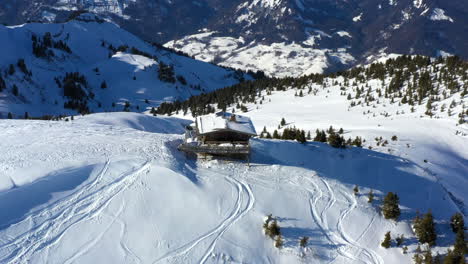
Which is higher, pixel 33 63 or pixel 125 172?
pixel 33 63

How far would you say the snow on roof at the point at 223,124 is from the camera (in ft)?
87.2

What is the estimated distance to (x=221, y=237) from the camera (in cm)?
1966

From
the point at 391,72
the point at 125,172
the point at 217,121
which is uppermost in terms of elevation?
the point at 391,72

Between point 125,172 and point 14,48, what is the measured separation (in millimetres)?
79680

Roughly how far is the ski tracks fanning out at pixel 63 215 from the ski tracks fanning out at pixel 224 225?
4183 mm

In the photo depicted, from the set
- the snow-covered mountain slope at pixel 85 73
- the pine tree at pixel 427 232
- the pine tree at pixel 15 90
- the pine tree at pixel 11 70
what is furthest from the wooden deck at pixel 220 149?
the pine tree at pixel 11 70

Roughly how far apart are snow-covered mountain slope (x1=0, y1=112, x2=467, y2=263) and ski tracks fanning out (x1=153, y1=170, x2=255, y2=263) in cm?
6

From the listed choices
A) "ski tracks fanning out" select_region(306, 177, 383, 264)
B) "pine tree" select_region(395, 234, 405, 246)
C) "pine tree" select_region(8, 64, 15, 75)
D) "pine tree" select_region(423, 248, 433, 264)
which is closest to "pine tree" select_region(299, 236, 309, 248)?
"ski tracks fanning out" select_region(306, 177, 383, 264)

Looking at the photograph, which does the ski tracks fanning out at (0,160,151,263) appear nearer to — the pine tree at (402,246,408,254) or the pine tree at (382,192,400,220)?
the pine tree at (382,192,400,220)

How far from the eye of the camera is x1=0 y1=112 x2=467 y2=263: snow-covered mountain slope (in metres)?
18.3

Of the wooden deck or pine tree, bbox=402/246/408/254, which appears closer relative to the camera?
pine tree, bbox=402/246/408/254

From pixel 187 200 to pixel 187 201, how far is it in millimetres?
81

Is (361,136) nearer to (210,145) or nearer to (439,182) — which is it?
(439,182)

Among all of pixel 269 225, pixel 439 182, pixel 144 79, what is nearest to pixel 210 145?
pixel 269 225
